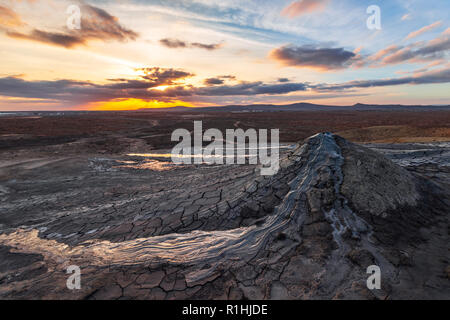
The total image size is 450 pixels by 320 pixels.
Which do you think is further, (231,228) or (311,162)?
(311,162)

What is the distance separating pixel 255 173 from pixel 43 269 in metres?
4.19

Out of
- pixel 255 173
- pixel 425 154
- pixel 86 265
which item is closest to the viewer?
pixel 86 265

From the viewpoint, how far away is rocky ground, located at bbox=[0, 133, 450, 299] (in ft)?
8.80

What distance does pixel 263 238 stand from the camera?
3.40 meters

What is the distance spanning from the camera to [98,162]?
1188 cm

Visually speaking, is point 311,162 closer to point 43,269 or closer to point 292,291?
point 292,291

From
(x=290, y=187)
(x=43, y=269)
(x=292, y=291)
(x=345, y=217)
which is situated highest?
(x=290, y=187)

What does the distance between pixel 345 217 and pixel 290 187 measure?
3.48 feet

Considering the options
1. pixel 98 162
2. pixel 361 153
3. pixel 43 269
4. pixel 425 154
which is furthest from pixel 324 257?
pixel 98 162

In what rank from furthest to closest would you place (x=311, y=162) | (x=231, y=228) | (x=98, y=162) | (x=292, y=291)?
(x=98, y=162) < (x=311, y=162) < (x=231, y=228) < (x=292, y=291)

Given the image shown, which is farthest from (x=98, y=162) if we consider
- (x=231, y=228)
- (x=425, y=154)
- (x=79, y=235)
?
(x=425, y=154)

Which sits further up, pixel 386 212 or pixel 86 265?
pixel 386 212

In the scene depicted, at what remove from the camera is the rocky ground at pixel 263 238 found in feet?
8.80

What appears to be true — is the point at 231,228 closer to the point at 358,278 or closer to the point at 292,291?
the point at 292,291
